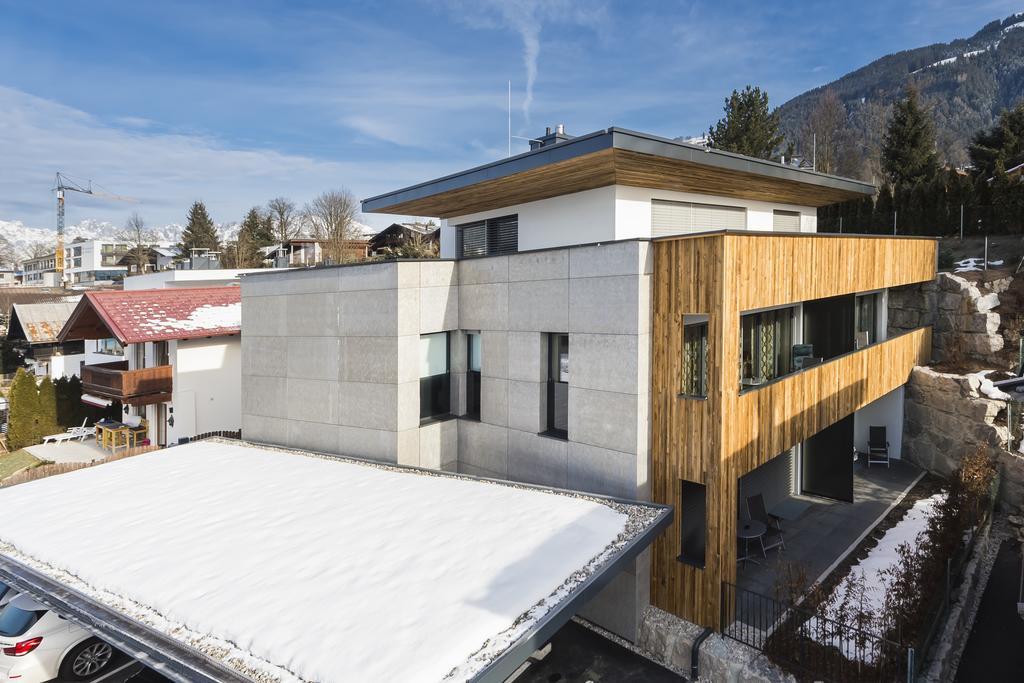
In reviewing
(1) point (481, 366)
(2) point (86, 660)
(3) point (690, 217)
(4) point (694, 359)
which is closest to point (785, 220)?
(3) point (690, 217)

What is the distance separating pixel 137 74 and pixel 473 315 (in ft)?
57.7

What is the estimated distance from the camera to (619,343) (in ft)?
31.4

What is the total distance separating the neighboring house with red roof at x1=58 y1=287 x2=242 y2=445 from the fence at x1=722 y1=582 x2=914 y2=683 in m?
17.8

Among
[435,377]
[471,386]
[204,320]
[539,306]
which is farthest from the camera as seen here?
[204,320]

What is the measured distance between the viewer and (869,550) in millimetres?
11406

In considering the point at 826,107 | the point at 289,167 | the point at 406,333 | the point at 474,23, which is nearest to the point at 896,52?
the point at 826,107

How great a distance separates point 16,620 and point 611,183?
12.2m

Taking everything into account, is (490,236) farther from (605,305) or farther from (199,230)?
(199,230)

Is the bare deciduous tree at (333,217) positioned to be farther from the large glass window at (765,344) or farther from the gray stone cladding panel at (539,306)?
the large glass window at (765,344)

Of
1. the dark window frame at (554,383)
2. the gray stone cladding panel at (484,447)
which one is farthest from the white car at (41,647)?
the dark window frame at (554,383)

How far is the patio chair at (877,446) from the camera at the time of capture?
1678 centimetres

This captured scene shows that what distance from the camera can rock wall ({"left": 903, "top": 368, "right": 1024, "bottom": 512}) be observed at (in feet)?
44.8

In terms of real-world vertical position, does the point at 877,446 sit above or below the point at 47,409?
above

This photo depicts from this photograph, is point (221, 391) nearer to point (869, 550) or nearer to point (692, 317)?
point (692, 317)
